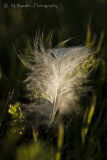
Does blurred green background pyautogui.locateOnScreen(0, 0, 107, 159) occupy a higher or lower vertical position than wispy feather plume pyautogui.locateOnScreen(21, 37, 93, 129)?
higher

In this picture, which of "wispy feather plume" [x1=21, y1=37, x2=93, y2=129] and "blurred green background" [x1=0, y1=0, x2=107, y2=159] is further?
"blurred green background" [x1=0, y1=0, x2=107, y2=159]

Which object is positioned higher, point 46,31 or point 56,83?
point 46,31

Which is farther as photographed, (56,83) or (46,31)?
(46,31)

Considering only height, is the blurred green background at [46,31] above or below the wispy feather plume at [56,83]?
above

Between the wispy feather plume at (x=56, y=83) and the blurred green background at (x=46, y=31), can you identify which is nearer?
the wispy feather plume at (x=56, y=83)
